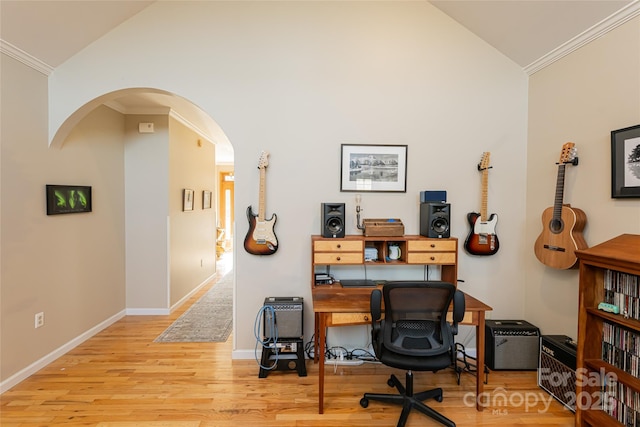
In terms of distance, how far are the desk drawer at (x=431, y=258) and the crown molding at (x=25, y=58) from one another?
136 inches

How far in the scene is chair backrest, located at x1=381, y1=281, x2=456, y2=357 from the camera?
6.19 feet

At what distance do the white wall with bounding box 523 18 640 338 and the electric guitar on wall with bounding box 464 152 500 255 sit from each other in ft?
1.18

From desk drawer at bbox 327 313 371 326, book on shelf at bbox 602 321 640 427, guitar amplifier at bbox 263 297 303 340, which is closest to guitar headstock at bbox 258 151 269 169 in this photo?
guitar amplifier at bbox 263 297 303 340

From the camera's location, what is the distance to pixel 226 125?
9.23 ft

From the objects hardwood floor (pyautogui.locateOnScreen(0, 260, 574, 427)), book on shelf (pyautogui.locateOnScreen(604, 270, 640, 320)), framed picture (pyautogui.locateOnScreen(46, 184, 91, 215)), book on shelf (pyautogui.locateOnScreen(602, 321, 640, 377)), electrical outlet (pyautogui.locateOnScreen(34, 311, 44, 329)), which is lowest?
hardwood floor (pyautogui.locateOnScreen(0, 260, 574, 427))

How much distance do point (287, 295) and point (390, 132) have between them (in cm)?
178

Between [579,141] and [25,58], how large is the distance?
14.4 ft

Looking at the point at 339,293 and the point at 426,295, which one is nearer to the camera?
the point at 426,295

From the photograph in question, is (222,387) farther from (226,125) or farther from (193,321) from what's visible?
(226,125)

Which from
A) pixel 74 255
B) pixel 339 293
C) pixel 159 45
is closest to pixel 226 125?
pixel 159 45

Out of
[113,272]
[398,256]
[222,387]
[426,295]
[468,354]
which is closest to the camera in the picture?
[426,295]

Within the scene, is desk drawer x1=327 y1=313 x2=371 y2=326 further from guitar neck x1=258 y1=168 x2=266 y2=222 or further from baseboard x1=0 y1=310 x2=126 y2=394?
baseboard x1=0 y1=310 x2=126 y2=394

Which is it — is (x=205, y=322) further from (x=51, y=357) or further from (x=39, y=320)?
(x=39, y=320)

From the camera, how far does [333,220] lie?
2.65 metres
